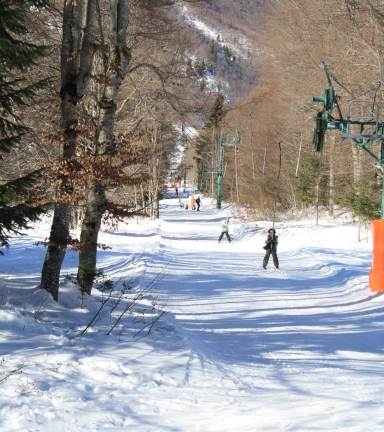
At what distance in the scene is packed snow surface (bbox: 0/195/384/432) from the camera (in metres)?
4.23

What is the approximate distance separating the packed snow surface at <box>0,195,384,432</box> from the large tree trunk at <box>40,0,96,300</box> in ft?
1.95

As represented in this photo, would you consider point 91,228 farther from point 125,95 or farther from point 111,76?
point 125,95

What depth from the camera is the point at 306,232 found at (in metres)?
28.8

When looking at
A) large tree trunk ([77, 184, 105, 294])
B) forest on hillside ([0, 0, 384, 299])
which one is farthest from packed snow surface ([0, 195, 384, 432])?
forest on hillside ([0, 0, 384, 299])

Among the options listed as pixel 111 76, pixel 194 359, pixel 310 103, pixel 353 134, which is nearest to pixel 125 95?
pixel 353 134

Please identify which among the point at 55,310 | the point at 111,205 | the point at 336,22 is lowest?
the point at 55,310

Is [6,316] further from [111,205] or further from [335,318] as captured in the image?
[335,318]

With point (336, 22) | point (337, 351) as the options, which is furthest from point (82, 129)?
point (336, 22)

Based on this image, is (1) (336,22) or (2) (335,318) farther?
(1) (336,22)

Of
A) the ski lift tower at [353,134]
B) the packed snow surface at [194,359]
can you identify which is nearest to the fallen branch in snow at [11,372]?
the packed snow surface at [194,359]

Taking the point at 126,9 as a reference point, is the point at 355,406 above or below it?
below

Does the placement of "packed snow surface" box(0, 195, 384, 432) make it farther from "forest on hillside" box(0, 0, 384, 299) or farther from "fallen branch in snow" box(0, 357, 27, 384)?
"forest on hillside" box(0, 0, 384, 299)

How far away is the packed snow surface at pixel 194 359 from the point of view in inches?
167

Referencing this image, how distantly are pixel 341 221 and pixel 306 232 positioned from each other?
7012mm
